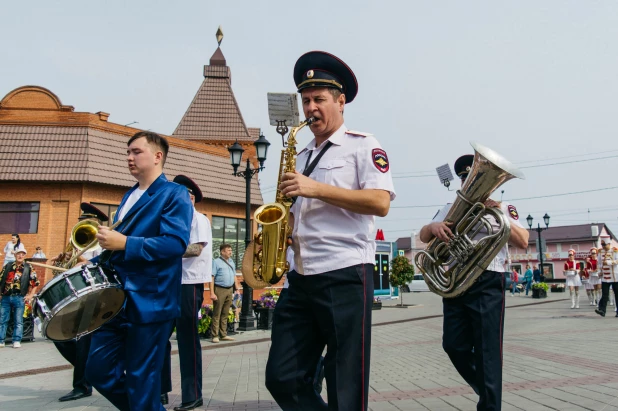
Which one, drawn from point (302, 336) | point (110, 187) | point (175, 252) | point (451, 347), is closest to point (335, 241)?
point (302, 336)

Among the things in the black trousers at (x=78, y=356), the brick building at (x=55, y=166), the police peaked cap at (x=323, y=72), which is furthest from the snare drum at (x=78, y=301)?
the brick building at (x=55, y=166)

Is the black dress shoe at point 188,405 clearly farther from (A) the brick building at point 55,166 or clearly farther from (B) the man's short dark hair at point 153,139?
(A) the brick building at point 55,166

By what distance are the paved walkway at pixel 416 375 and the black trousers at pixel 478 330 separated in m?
0.80

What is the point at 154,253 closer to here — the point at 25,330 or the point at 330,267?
the point at 330,267

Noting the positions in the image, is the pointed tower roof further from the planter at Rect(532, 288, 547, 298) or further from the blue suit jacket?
the blue suit jacket

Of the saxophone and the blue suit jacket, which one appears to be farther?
the blue suit jacket

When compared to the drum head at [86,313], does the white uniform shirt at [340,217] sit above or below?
above

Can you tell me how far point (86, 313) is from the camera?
125 inches

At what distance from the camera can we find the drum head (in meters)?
3.10

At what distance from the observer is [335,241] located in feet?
9.41

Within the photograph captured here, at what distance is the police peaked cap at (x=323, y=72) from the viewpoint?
310 centimetres

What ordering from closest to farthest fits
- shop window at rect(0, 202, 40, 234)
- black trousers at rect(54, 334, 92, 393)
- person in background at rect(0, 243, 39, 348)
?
black trousers at rect(54, 334, 92, 393) → person in background at rect(0, 243, 39, 348) → shop window at rect(0, 202, 40, 234)

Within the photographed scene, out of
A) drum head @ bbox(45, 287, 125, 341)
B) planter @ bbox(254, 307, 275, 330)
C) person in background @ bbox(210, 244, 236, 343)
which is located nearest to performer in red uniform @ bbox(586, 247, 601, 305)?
planter @ bbox(254, 307, 275, 330)

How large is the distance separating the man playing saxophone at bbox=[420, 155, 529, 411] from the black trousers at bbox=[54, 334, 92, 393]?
3.91 metres
